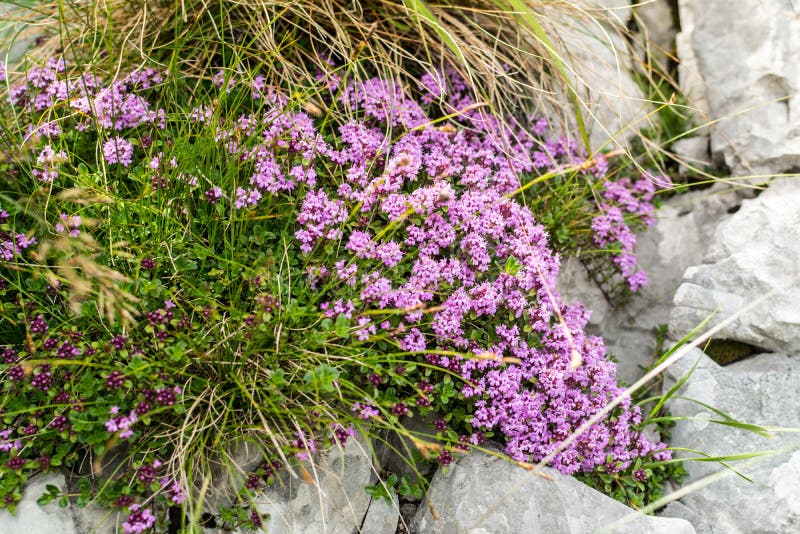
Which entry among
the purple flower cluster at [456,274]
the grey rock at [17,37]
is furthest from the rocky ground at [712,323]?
the grey rock at [17,37]

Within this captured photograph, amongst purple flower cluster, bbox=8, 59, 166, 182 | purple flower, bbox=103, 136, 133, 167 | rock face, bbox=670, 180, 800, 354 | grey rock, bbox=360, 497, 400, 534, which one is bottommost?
grey rock, bbox=360, 497, 400, 534

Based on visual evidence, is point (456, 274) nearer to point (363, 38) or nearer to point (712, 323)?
point (712, 323)

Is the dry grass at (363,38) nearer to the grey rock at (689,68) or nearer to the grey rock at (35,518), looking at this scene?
the grey rock at (689,68)

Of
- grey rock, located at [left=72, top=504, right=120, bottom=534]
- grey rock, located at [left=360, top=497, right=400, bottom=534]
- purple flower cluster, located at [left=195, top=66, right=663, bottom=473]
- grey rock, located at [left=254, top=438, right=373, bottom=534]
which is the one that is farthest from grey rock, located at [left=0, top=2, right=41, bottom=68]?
grey rock, located at [left=360, top=497, right=400, bottom=534]

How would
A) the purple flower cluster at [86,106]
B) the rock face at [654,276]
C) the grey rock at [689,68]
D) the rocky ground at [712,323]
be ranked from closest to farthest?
1. the rocky ground at [712,323]
2. the purple flower cluster at [86,106]
3. the rock face at [654,276]
4. the grey rock at [689,68]

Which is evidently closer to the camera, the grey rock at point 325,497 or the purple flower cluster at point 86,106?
the grey rock at point 325,497

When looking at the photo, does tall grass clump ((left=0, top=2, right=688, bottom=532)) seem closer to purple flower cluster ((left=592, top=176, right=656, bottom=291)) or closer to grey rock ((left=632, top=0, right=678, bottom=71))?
purple flower cluster ((left=592, top=176, right=656, bottom=291))

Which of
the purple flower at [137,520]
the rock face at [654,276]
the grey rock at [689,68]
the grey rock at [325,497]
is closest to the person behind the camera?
the purple flower at [137,520]
